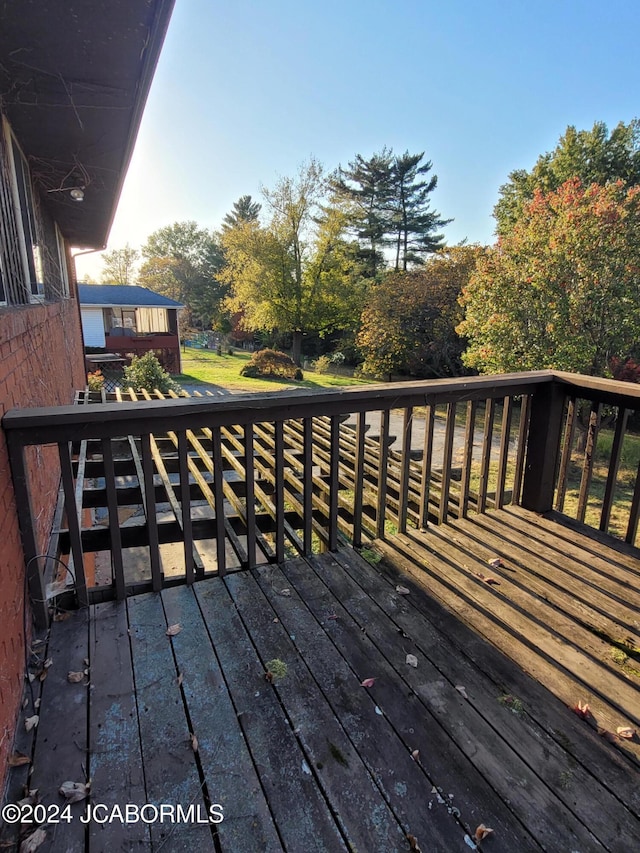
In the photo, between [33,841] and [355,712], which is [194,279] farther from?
[33,841]

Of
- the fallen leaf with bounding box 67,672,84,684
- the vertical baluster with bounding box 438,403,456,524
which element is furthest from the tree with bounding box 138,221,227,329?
the fallen leaf with bounding box 67,672,84,684

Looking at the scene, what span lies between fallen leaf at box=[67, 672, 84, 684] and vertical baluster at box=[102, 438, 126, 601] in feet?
1.42

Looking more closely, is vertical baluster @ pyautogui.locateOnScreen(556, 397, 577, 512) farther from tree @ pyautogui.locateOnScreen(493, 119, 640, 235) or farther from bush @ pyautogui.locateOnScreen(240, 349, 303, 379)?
tree @ pyautogui.locateOnScreen(493, 119, 640, 235)

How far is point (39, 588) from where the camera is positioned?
5.78ft

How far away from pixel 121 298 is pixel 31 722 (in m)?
21.5

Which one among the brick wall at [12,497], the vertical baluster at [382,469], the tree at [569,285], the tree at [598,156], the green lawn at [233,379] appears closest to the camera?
the brick wall at [12,497]

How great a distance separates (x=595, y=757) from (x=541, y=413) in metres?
2.00

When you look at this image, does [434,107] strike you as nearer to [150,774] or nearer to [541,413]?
[541,413]

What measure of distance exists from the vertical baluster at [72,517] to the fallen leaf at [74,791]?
32.7 inches

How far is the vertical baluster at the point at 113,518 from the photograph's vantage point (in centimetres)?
183

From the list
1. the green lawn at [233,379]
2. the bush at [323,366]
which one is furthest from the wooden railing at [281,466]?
the bush at [323,366]

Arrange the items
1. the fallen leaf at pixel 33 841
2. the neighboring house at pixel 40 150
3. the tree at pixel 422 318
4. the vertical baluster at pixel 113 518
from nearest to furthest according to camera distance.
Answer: the fallen leaf at pixel 33 841 → the neighboring house at pixel 40 150 → the vertical baluster at pixel 113 518 → the tree at pixel 422 318

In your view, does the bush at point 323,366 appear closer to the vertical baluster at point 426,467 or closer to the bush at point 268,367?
the bush at point 268,367

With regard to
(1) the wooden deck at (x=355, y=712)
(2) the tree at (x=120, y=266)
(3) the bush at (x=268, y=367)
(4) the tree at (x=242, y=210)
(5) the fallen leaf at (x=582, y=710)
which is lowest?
(3) the bush at (x=268, y=367)
